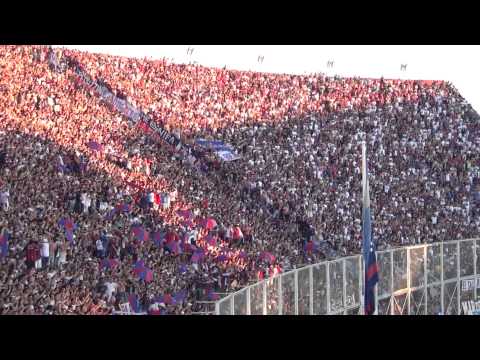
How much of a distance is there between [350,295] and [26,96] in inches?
328

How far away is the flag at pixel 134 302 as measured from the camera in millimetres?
18125

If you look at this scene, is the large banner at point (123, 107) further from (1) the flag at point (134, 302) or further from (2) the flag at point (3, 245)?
(2) the flag at point (3, 245)

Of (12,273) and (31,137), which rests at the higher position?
(31,137)

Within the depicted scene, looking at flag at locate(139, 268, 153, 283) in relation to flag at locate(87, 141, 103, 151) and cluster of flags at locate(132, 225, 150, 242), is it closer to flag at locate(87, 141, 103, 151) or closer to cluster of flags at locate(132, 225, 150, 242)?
cluster of flags at locate(132, 225, 150, 242)

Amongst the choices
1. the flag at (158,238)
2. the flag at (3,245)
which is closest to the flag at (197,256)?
the flag at (158,238)

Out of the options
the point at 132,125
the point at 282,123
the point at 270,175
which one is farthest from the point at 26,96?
the point at 282,123

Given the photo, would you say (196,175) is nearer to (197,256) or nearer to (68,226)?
(197,256)

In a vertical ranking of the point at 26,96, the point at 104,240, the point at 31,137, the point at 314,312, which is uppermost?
the point at 26,96

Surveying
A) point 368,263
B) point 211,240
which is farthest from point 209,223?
point 368,263

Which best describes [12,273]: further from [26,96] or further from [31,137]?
[26,96]

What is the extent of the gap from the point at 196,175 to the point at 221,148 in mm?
2331

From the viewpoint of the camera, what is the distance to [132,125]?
26641mm

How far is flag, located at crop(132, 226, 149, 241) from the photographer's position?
20.8 m

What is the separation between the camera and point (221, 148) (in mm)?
28766
